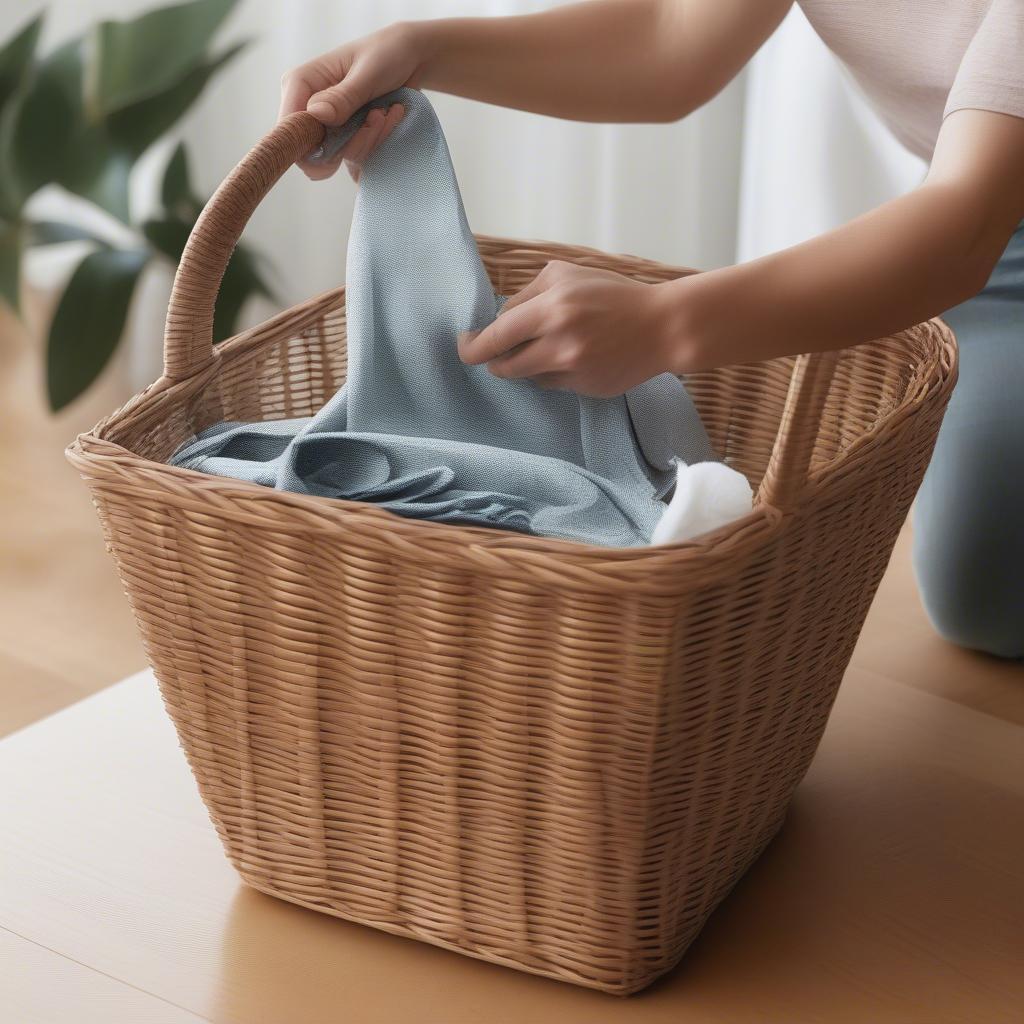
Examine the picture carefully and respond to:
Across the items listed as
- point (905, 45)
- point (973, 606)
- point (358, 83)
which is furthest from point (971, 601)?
point (358, 83)

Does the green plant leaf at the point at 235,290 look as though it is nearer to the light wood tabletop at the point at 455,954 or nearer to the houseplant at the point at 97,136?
the houseplant at the point at 97,136

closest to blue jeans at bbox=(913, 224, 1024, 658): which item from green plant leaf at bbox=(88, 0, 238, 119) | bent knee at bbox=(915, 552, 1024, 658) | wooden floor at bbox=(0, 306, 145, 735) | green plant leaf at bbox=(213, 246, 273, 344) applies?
bent knee at bbox=(915, 552, 1024, 658)

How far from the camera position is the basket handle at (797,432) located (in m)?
0.68

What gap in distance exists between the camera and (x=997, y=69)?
75 centimetres

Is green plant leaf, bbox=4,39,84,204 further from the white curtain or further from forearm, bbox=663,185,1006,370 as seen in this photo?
forearm, bbox=663,185,1006,370

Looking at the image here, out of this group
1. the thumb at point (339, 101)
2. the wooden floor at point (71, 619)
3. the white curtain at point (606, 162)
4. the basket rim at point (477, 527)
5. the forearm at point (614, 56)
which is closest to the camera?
the basket rim at point (477, 527)

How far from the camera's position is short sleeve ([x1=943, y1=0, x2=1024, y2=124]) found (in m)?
0.75

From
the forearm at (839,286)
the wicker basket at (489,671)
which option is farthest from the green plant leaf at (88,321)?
the forearm at (839,286)

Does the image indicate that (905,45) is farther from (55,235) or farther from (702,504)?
(55,235)

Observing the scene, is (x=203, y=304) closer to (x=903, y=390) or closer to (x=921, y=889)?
(x=903, y=390)

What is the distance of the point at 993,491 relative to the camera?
1.17m

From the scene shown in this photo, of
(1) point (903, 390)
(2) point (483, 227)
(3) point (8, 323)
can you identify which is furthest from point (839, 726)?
(3) point (8, 323)

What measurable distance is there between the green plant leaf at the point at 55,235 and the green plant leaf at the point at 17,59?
0.48 feet

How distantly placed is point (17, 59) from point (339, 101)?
36.2 inches
